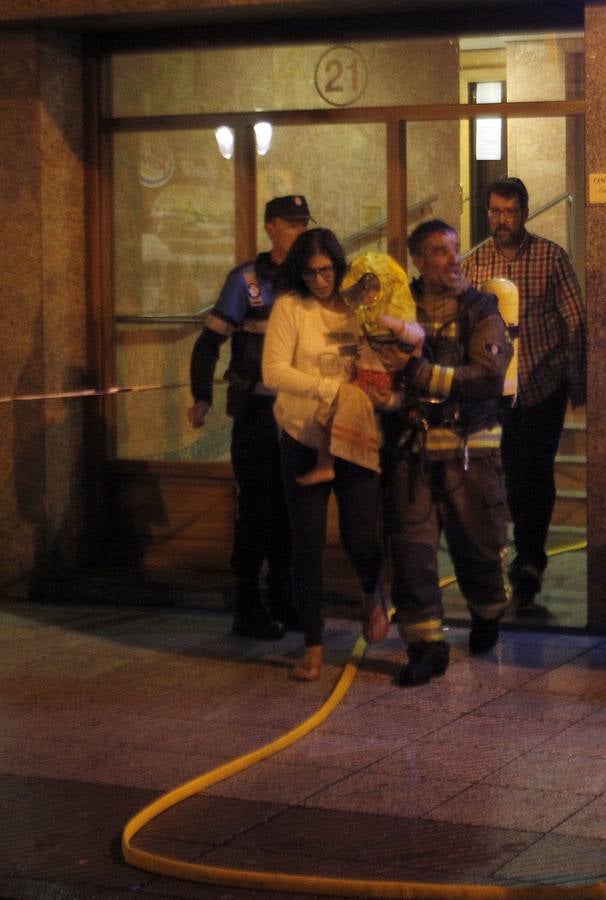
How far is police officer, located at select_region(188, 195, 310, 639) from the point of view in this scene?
789 cm

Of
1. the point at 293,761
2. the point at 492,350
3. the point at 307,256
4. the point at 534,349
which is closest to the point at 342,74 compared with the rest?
the point at 534,349

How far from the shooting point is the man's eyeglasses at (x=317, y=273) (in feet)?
22.9

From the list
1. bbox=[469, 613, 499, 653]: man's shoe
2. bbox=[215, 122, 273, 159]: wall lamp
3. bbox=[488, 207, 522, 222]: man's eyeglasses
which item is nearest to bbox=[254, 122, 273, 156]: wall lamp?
bbox=[215, 122, 273, 159]: wall lamp

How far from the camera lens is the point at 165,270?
31.3ft

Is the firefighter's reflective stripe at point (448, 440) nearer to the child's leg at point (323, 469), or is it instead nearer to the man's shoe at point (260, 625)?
the child's leg at point (323, 469)

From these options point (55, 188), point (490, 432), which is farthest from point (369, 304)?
point (55, 188)

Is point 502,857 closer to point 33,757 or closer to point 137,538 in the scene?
point 33,757

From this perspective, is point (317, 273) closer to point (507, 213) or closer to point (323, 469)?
point (323, 469)

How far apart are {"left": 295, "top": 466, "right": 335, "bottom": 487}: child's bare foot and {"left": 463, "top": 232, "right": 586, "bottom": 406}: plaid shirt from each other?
183 cm

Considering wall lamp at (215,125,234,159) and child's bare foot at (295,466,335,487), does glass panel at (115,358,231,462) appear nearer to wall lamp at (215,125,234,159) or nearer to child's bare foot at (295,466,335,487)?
wall lamp at (215,125,234,159)

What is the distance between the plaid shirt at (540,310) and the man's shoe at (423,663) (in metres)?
1.80

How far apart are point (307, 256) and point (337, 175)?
7.22 ft

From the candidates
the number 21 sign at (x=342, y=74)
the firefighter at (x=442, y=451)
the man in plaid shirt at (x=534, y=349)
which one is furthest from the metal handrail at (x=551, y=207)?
the firefighter at (x=442, y=451)

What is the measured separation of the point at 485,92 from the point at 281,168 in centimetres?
124
